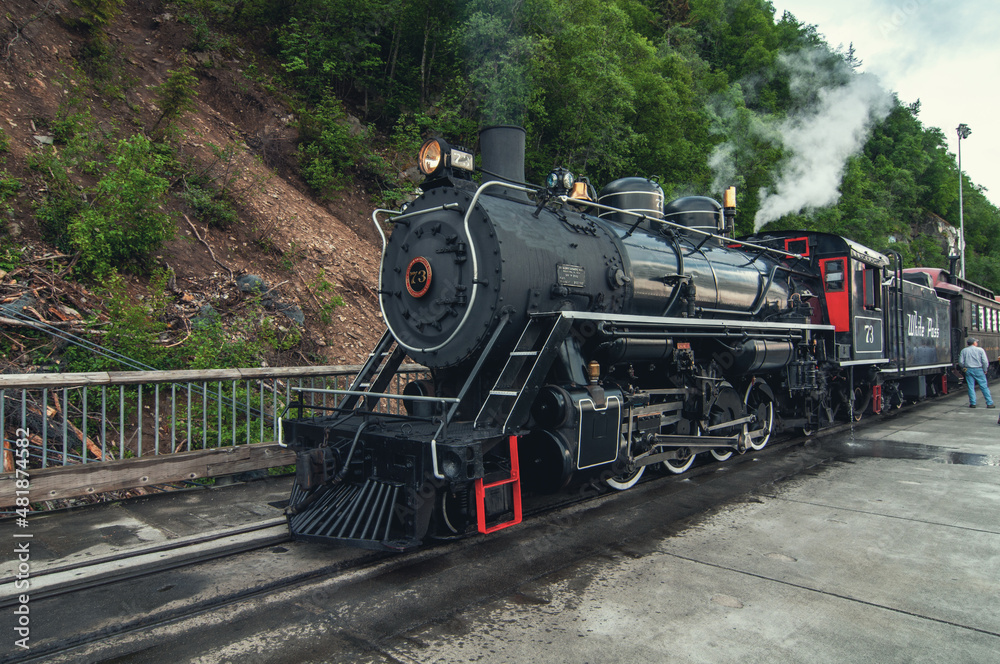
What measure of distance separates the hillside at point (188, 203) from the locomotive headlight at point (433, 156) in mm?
4558

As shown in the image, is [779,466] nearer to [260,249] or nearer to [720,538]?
[720,538]

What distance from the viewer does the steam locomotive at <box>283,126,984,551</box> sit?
4.00m

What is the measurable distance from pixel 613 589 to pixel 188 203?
31.8 feet

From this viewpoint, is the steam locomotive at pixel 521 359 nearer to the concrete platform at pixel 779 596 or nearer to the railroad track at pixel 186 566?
the railroad track at pixel 186 566

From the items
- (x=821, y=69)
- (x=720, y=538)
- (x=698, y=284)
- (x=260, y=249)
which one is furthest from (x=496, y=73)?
(x=821, y=69)

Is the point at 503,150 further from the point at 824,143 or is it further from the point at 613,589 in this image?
the point at 824,143

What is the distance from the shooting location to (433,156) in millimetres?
4934

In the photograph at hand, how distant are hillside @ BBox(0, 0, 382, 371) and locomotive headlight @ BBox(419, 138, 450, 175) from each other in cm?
456

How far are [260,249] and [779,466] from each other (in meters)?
8.78

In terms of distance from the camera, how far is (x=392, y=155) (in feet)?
48.3

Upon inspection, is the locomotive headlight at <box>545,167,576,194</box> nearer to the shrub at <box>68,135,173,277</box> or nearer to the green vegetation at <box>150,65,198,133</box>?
the shrub at <box>68,135,173,277</box>

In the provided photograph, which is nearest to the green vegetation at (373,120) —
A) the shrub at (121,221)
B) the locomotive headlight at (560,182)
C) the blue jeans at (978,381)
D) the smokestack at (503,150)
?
the shrub at (121,221)

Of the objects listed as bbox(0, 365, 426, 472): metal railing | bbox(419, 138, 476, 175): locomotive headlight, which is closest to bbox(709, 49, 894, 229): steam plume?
bbox(419, 138, 476, 175): locomotive headlight

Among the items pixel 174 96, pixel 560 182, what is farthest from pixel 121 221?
pixel 560 182
